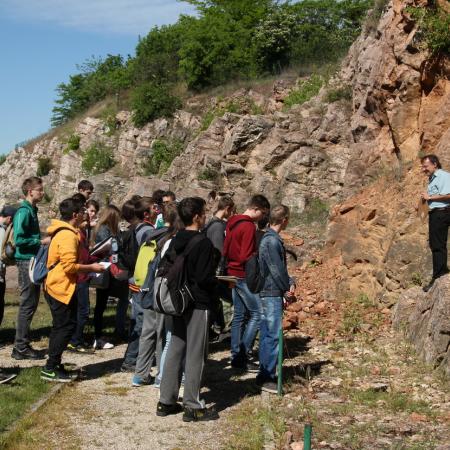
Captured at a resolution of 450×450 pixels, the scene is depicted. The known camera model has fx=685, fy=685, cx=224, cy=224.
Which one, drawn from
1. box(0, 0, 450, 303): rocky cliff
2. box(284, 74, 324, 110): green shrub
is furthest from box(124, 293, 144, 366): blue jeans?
box(284, 74, 324, 110): green shrub

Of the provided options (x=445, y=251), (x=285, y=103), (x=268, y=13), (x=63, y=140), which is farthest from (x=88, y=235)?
(x=63, y=140)

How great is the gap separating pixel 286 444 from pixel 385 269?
5.51m

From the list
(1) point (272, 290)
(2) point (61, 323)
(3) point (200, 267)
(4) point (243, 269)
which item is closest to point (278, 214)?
(1) point (272, 290)

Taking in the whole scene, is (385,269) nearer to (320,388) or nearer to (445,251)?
(445,251)

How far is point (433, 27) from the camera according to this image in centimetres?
1155

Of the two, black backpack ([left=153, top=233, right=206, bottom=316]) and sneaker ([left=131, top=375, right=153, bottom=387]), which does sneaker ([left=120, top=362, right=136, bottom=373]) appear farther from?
black backpack ([left=153, top=233, right=206, bottom=316])

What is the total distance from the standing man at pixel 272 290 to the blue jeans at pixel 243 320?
0.74m

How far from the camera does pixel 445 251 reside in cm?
866

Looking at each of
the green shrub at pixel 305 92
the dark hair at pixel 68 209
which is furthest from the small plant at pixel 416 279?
the green shrub at pixel 305 92

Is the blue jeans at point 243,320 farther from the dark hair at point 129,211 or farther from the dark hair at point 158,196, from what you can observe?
the dark hair at point 158,196

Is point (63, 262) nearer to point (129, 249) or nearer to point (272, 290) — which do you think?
point (129, 249)

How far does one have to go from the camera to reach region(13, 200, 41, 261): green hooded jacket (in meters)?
8.35

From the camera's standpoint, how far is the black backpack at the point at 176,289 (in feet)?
19.7

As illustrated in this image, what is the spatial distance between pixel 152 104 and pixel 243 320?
2710 centimetres
